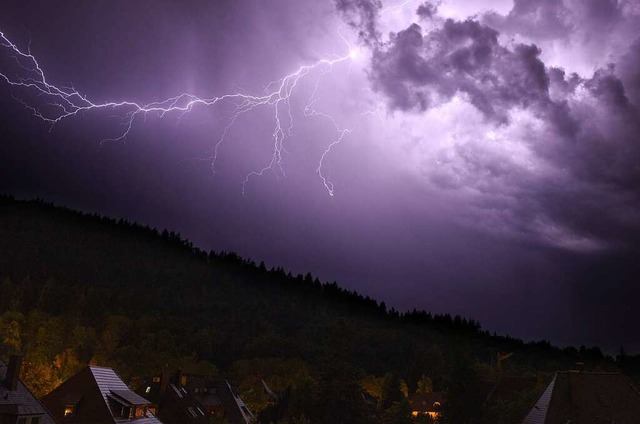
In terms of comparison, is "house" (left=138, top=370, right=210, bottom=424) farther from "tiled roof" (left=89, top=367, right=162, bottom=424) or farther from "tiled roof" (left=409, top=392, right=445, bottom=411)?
"tiled roof" (left=409, top=392, right=445, bottom=411)

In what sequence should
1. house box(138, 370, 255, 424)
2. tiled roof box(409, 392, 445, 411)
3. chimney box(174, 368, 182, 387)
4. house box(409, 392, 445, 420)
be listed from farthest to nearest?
tiled roof box(409, 392, 445, 411)
house box(409, 392, 445, 420)
chimney box(174, 368, 182, 387)
house box(138, 370, 255, 424)

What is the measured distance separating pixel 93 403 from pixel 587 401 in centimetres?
3211

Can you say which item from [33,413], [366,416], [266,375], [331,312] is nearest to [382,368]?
[266,375]

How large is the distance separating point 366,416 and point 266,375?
239 feet

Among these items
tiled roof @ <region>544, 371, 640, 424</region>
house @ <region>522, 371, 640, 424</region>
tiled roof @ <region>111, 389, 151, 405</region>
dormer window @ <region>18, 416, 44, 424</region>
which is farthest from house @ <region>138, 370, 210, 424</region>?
tiled roof @ <region>544, 371, 640, 424</region>

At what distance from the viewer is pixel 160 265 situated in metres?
193

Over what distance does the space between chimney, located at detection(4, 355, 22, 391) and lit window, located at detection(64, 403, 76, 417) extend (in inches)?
339

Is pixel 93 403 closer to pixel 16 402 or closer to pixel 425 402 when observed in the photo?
pixel 16 402

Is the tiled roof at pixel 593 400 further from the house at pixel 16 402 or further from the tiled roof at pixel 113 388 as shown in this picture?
the house at pixel 16 402

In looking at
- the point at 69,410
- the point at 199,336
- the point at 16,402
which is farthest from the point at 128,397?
the point at 199,336

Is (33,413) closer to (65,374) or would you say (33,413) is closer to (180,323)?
(65,374)

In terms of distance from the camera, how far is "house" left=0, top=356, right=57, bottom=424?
30625 millimetres

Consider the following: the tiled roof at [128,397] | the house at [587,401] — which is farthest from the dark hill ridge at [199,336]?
the tiled roof at [128,397]

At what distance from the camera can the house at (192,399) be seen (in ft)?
193
